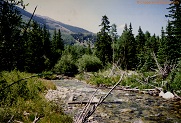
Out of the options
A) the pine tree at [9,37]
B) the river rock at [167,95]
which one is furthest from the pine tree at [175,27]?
the pine tree at [9,37]

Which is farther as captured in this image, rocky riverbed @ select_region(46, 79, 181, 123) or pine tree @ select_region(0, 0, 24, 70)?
rocky riverbed @ select_region(46, 79, 181, 123)

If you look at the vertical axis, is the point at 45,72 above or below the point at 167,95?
above

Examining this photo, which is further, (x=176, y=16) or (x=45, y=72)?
(x=176, y=16)

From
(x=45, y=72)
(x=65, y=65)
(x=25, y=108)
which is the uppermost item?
(x=45, y=72)

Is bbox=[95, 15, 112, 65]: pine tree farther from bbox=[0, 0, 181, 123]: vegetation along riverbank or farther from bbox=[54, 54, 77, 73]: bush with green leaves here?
bbox=[54, 54, 77, 73]: bush with green leaves

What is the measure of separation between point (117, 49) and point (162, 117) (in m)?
51.6

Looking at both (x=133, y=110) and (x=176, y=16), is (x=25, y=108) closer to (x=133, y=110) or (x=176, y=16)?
(x=133, y=110)

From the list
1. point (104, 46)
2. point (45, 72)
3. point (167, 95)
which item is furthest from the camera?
point (104, 46)

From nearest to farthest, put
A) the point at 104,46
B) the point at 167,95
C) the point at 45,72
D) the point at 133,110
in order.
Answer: the point at 45,72 → the point at 133,110 → the point at 167,95 → the point at 104,46

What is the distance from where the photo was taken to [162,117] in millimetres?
12805

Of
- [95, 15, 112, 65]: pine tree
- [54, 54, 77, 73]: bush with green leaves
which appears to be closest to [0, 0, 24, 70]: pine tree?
[54, 54, 77, 73]: bush with green leaves

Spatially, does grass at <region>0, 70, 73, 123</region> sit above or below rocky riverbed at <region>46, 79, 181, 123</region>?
above

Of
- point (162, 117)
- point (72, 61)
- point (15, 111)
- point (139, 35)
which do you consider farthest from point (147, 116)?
point (139, 35)

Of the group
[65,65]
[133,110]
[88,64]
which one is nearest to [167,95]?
[133,110]
